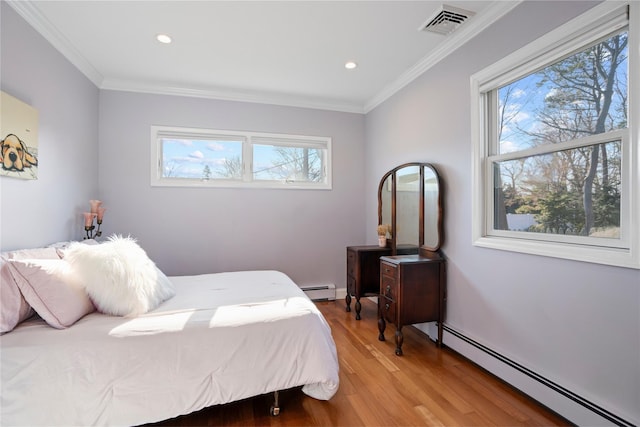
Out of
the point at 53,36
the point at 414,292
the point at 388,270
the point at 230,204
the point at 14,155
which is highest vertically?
the point at 53,36

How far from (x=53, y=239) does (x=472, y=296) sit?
3.41m

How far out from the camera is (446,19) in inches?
85.0

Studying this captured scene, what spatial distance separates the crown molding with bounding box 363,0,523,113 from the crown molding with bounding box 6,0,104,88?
3.02 m

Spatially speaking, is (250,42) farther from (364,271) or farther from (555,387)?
(555,387)

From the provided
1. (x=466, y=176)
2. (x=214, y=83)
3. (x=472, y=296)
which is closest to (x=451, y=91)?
(x=466, y=176)

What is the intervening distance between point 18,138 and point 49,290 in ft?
3.92

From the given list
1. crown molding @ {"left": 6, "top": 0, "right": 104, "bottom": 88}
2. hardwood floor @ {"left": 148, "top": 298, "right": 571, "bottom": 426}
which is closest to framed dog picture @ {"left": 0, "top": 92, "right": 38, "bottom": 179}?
crown molding @ {"left": 6, "top": 0, "right": 104, "bottom": 88}

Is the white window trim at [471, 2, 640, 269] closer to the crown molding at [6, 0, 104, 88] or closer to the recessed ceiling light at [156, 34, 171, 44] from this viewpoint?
the recessed ceiling light at [156, 34, 171, 44]

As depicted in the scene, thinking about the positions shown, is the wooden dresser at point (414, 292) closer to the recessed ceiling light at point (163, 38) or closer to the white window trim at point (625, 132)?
the white window trim at point (625, 132)

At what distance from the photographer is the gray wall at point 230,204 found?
3271 mm

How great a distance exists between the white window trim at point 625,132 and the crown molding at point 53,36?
324 cm

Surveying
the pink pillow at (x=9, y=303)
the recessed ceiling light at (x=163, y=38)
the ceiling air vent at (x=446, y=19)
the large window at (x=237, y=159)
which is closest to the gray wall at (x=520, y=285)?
the ceiling air vent at (x=446, y=19)

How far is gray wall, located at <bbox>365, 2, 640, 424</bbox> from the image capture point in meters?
1.47

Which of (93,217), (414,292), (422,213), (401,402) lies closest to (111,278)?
(93,217)
